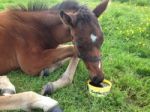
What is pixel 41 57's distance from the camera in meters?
5.61

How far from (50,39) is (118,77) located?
4.16 feet

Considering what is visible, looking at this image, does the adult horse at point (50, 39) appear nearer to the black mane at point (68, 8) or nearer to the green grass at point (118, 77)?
the black mane at point (68, 8)

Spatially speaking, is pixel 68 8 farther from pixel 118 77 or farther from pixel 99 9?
A: pixel 118 77

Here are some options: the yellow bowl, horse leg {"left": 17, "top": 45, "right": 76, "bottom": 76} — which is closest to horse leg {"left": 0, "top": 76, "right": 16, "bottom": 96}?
horse leg {"left": 17, "top": 45, "right": 76, "bottom": 76}

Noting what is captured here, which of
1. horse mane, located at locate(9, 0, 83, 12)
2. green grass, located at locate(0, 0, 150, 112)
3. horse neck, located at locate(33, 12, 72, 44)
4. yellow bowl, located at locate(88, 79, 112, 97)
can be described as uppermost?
horse mane, located at locate(9, 0, 83, 12)

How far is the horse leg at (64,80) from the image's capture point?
17.2 feet

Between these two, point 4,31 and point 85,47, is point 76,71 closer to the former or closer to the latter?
point 85,47

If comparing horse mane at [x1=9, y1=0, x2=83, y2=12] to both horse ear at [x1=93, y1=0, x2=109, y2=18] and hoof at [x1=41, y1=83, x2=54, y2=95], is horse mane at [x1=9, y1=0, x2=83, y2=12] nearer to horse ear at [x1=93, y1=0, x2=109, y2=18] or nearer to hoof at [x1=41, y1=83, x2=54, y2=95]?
horse ear at [x1=93, y1=0, x2=109, y2=18]

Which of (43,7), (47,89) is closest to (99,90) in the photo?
(47,89)

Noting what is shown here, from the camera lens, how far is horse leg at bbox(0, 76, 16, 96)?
5.22m

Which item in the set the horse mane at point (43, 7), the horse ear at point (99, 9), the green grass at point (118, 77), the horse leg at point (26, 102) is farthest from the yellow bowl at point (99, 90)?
the horse mane at point (43, 7)

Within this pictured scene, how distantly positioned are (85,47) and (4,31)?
55.6 inches

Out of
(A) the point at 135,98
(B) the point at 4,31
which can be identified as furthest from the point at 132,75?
(B) the point at 4,31

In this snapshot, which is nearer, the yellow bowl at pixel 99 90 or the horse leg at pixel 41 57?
the yellow bowl at pixel 99 90
